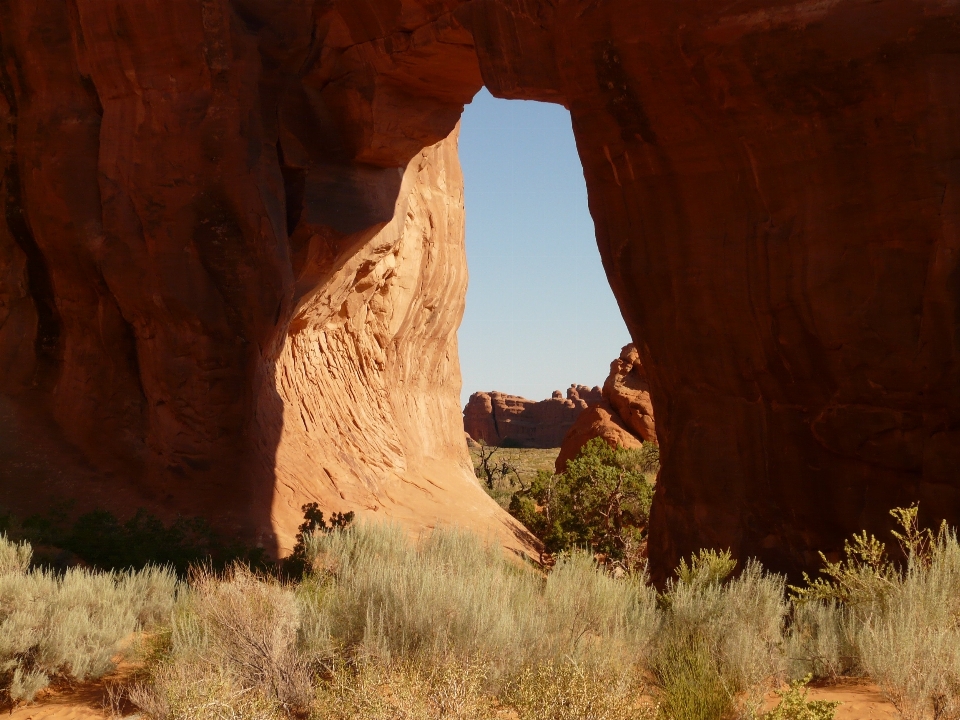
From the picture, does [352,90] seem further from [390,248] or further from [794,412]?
[794,412]

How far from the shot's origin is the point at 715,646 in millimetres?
5211

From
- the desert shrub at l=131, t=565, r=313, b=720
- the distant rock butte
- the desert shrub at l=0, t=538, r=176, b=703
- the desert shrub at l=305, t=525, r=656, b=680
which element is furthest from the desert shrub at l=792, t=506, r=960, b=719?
the distant rock butte

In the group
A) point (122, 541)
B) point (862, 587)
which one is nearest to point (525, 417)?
point (122, 541)

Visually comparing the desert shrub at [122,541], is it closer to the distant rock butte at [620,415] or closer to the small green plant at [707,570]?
the small green plant at [707,570]

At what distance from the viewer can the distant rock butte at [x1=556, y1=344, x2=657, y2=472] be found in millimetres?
23938

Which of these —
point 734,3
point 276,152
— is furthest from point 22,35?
point 734,3

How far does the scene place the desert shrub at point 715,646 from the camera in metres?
4.61

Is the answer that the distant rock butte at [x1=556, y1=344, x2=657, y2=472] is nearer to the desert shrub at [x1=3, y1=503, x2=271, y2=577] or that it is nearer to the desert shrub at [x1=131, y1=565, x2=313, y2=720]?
the desert shrub at [x1=3, y1=503, x2=271, y2=577]

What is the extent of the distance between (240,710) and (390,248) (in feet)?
29.3

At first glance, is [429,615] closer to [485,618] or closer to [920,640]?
[485,618]

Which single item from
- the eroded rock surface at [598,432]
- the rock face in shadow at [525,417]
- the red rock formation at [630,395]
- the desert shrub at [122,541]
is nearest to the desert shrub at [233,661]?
the desert shrub at [122,541]

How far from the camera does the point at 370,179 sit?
38.5 ft

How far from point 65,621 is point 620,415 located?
19.7 metres

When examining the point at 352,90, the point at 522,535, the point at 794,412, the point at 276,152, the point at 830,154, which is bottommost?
the point at 522,535
